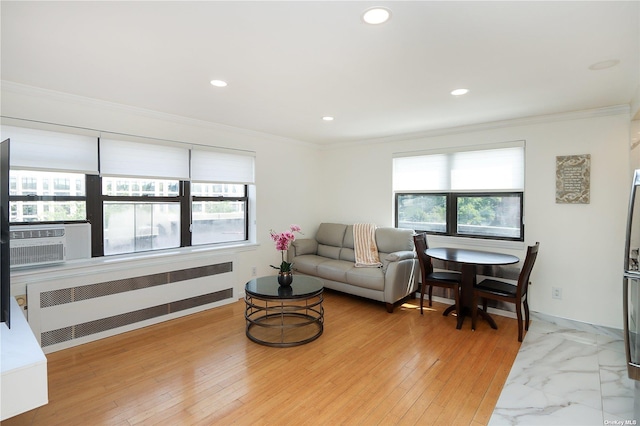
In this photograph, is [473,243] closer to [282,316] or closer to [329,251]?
[329,251]

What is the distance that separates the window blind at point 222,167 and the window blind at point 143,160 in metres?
0.13

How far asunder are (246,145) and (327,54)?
8.65 feet

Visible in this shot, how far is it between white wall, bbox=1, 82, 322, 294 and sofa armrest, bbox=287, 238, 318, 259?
0.81 ft

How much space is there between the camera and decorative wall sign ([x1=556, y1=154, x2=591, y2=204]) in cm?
343

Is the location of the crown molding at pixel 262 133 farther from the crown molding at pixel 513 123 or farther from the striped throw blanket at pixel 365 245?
the striped throw blanket at pixel 365 245

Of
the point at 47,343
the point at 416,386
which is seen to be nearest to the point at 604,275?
the point at 416,386

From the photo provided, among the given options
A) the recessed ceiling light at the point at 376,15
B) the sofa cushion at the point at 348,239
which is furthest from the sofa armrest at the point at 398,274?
the recessed ceiling light at the point at 376,15

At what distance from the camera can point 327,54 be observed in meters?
2.16

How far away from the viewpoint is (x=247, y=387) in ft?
7.85

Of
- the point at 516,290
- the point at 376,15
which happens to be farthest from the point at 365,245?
the point at 376,15

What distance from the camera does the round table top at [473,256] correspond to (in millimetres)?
3352

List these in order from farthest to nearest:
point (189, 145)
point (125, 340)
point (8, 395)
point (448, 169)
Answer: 1. point (448, 169)
2. point (189, 145)
3. point (125, 340)
4. point (8, 395)

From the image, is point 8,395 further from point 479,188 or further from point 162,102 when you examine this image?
point 479,188

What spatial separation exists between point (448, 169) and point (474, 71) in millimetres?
2102
